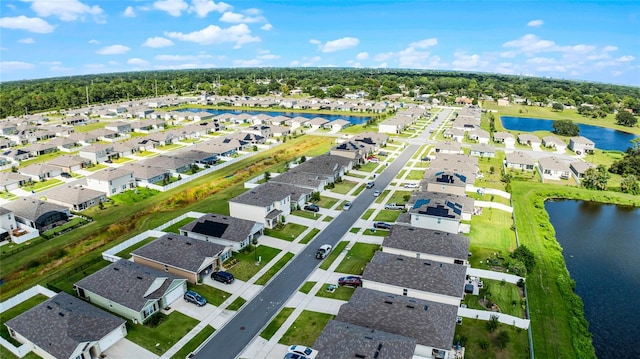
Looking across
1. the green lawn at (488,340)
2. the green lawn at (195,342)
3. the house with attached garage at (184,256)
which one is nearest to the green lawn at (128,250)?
the house with attached garage at (184,256)

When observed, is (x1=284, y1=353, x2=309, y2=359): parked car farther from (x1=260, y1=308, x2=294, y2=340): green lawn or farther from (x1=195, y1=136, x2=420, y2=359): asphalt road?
(x1=195, y1=136, x2=420, y2=359): asphalt road

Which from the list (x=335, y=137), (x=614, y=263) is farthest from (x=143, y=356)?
(x=335, y=137)

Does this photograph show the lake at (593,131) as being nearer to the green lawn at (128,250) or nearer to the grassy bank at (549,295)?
the grassy bank at (549,295)

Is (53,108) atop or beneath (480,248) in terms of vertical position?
atop

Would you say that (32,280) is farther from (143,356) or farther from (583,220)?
(583,220)

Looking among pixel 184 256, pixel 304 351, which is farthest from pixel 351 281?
pixel 184 256

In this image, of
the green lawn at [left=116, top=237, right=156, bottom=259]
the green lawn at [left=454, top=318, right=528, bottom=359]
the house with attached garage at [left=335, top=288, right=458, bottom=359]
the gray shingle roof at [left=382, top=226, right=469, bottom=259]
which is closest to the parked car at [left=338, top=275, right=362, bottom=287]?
the house with attached garage at [left=335, top=288, right=458, bottom=359]
